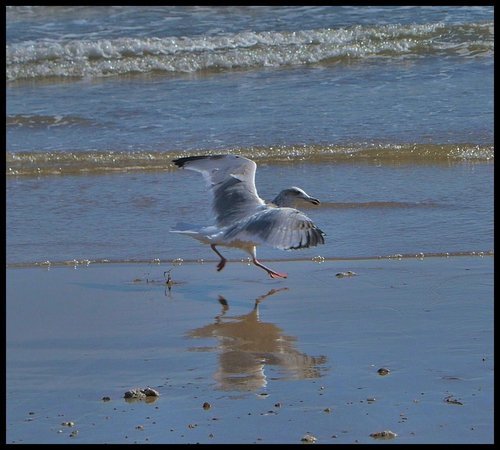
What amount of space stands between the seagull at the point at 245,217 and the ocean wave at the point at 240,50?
→ 6.98 metres

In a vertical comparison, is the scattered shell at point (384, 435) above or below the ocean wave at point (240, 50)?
below

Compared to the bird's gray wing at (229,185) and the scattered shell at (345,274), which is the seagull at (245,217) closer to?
the bird's gray wing at (229,185)

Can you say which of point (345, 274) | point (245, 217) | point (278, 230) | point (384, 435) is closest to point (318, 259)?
point (345, 274)

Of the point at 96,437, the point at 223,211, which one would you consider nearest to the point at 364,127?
the point at 223,211

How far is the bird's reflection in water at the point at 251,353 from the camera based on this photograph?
503 centimetres

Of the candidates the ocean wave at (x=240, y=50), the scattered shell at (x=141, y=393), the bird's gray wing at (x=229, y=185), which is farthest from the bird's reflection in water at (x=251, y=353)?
the ocean wave at (x=240, y=50)

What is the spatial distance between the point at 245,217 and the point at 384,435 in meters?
3.13

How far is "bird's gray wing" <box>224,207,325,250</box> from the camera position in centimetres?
650

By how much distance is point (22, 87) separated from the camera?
14.7m

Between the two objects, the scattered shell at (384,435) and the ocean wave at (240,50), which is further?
the ocean wave at (240,50)

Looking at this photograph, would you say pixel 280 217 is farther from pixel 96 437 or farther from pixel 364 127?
pixel 364 127

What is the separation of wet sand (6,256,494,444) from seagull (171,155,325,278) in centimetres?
29

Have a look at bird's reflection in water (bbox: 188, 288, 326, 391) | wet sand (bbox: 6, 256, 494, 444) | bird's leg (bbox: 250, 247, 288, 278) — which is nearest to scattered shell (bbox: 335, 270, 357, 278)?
wet sand (bbox: 6, 256, 494, 444)

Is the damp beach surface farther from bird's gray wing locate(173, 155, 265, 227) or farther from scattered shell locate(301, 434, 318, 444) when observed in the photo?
bird's gray wing locate(173, 155, 265, 227)
